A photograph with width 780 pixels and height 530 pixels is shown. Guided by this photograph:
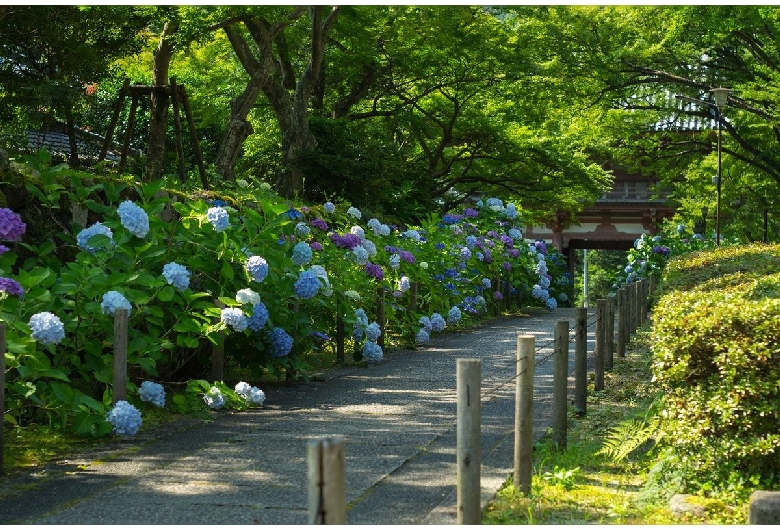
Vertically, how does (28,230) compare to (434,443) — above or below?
above

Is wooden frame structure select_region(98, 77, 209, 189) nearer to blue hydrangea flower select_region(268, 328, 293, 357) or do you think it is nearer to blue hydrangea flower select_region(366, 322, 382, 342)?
blue hydrangea flower select_region(366, 322, 382, 342)

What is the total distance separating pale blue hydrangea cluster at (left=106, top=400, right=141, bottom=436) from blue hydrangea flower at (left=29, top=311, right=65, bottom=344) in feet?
1.86

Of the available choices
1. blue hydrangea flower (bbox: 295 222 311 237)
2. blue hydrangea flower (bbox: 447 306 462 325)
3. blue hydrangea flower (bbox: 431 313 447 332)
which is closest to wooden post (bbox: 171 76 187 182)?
blue hydrangea flower (bbox: 295 222 311 237)

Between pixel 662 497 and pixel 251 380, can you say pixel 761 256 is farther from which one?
pixel 662 497

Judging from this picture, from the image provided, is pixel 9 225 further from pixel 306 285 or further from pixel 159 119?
pixel 159 119

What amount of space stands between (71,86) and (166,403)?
23.9 ft

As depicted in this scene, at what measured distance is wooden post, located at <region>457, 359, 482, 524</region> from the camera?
Result: 13.9 ft

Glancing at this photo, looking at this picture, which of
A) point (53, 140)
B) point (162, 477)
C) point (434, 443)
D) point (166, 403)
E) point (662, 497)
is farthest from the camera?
point (53, 140)

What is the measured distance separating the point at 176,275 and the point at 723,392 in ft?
12.6

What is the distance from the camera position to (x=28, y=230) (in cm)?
766

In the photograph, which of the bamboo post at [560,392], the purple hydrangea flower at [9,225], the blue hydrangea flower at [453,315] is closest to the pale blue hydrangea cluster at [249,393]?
the purple hydrangea flower at [9,225]

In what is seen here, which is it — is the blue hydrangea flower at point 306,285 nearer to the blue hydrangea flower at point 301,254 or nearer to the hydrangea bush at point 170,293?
the hydrangea bush at point 170,293

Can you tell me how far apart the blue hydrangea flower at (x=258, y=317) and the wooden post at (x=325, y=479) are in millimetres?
4673

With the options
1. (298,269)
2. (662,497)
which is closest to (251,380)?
(298,269)
